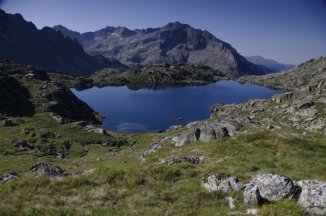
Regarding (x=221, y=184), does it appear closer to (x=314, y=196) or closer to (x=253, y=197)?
(x=253, y=197)

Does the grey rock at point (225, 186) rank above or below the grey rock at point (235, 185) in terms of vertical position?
below

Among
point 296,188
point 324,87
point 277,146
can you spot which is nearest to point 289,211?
point 296,188

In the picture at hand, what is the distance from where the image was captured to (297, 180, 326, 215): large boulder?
13.8 m

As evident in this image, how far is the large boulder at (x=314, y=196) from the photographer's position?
13.8 meters

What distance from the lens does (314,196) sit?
47.4ft

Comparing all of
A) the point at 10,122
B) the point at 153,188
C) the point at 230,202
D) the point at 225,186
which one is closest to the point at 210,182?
the point at 225,186

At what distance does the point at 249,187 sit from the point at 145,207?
5.10 meters

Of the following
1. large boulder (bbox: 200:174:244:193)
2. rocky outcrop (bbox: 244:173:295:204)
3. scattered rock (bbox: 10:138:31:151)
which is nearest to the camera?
rocky outcrop (bbox: 244:173:295:204)

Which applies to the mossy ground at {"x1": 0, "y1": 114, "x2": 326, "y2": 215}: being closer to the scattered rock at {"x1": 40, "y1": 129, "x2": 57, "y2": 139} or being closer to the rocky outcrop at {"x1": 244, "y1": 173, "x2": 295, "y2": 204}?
the rocky outcrop at {"x1": 244, "y1": 173, "x2": 295, "y2": 204}

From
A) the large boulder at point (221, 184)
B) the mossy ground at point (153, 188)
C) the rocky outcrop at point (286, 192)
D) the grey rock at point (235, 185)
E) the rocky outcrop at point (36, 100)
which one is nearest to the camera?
the rocky outcrop at point (286, 192)

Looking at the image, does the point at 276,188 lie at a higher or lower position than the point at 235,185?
higher

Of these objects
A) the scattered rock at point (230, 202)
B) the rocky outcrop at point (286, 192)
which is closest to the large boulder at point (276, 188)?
the rocky outcrop at point (286, 192)

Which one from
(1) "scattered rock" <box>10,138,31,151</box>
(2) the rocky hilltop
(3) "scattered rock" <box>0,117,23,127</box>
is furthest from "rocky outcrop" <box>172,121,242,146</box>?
(3) "scattered rock" <box>0,117,23,127</box>

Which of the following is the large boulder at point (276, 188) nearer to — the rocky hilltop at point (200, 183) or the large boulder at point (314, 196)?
the rocky hilltop at point (200, 183)
